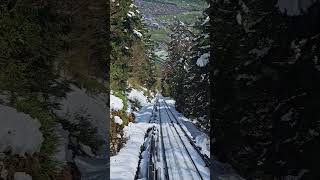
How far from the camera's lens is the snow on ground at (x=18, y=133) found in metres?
4.19

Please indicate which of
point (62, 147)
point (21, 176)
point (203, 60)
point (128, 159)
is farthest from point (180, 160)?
point (21, 176)

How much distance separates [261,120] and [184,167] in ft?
18.4

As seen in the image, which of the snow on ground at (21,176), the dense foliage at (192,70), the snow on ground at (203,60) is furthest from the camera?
the dense foliage at (192,70)

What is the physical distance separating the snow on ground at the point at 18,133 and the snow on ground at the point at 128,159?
10.00 ft

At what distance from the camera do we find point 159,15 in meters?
115

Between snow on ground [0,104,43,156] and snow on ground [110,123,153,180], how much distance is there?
3.05 m

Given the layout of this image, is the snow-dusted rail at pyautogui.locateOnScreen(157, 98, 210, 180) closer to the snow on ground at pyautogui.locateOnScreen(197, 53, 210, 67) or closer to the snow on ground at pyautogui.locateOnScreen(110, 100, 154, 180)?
the snow on ground at pyautogui.locateOnScreen(110, 100, 154, 180)

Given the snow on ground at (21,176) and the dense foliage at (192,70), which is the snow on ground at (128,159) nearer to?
the dense foliage at (192,70)

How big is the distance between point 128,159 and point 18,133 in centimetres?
501

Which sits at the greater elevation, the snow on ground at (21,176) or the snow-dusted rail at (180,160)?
the snow on ground at (21,176)

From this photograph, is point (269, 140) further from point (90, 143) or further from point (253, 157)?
point (90, 143)

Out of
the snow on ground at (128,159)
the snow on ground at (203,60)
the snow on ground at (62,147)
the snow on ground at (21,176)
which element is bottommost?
the snow on ground at (128,159)

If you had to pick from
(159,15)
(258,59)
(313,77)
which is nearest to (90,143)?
(258,59)

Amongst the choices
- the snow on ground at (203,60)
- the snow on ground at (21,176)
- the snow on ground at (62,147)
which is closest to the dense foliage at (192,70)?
the snow on ground at (203,60)
